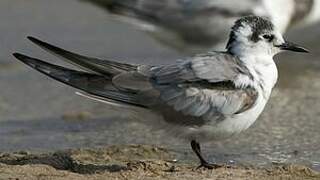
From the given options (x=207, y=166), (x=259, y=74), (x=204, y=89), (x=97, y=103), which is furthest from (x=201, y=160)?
(x=97, y=103)

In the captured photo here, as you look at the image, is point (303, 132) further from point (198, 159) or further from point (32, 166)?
point (32, 166)

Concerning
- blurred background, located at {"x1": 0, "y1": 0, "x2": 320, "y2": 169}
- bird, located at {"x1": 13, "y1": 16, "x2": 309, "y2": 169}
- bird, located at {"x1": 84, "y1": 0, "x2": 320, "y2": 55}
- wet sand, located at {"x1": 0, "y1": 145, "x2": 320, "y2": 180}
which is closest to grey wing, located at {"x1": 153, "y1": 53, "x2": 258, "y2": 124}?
bird, located at {"x1": 13, "y1": 16, "x2": 309, "y2": 169}

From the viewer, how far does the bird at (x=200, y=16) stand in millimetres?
6625

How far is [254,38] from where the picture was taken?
450 centimetres

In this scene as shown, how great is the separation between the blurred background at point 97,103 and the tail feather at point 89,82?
68 centimetres

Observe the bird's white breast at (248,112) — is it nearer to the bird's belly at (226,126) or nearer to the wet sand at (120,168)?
the bird's belly at (226,126)

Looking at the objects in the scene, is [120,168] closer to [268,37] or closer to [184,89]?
[184,89]

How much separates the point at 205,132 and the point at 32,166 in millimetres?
751

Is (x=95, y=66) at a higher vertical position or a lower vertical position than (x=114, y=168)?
higher

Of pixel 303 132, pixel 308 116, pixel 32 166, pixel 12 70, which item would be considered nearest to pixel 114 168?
pixel 32 166

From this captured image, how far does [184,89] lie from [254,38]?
0.45 m

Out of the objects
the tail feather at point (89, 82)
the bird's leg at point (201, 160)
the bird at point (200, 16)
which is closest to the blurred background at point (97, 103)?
the bird at point (200, 16)

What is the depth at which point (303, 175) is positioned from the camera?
13.8 ft

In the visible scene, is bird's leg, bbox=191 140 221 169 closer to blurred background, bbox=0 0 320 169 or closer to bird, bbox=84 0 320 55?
blurred background, bbox=0 0 320 169
